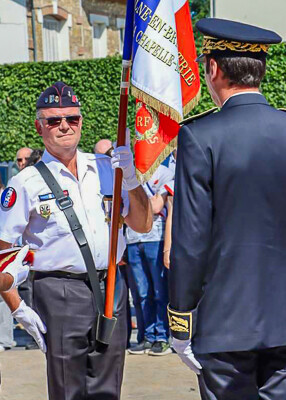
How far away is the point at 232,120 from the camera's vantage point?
3.20 m

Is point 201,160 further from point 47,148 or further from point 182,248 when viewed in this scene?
point 47,148

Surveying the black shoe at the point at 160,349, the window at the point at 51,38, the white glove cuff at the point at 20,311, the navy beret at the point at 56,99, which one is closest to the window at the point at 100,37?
the window at the point at 51,38

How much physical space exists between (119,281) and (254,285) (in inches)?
55.6

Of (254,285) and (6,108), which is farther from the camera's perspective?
(6,108)

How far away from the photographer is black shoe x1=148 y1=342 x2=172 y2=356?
768 centimetres

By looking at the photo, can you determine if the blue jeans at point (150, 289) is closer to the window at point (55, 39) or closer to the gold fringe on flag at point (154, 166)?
the gold fringe on flag at point (154, 166)

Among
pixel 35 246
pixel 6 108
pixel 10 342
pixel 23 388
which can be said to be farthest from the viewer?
pixel 6 108

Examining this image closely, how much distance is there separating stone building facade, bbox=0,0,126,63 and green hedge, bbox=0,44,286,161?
382 centimetres

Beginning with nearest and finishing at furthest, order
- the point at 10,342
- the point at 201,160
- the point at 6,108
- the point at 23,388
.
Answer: the point at 201,160 < the point at 23,388 < the point at 10,342 < the point at 6,108

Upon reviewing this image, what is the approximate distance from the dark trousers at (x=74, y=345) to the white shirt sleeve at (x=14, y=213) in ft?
0.96

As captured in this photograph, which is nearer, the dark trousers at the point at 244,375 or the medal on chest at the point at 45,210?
the dark trousers at the point at 244,375

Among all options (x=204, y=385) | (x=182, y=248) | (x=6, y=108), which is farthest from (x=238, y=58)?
(x=6, y=108)

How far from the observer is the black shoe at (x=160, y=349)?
25.2ft

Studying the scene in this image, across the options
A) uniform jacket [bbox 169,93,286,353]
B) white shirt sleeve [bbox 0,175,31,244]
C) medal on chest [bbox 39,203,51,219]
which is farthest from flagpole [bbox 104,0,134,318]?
uniform jacket [bbox 169,93,286,353]
